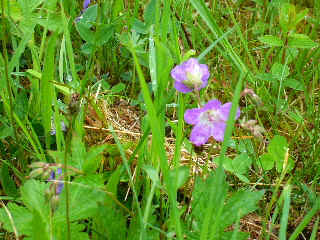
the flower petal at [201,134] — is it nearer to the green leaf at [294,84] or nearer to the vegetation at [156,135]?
the vegetation at [156,135]

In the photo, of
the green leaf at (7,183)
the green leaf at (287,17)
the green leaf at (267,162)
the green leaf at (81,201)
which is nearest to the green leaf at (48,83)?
the green leaf at (7,183)

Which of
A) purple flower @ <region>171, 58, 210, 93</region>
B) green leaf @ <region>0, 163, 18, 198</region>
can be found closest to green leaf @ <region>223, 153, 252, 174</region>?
purple flower @ <region>171, 58, 210, 93</region>

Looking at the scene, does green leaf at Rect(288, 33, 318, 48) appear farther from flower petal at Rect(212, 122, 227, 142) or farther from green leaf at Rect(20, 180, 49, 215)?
green leaf at Rect(20, 180, 49, 215)

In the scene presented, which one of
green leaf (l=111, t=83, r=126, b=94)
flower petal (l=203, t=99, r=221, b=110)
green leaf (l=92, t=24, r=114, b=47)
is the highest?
green leaf (l=92, t=24, r=114, b=47)

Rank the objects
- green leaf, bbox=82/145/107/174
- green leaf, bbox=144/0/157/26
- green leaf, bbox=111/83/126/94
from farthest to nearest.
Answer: green leaf, bbox=144/0/157/26
green leaf, bbox=111/83/126/94
green leaf, bbox=82/145/107/174

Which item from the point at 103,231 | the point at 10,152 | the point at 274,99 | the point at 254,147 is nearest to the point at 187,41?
the point at 274,99

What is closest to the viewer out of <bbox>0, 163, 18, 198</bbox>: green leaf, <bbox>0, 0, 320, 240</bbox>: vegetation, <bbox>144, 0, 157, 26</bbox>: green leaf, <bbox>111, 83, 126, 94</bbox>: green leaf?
<bbox>0, 0, 320, 240</bbox>: vegetation

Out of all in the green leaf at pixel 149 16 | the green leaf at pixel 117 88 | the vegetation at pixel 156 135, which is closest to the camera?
the vegetation at pixel 156 135
